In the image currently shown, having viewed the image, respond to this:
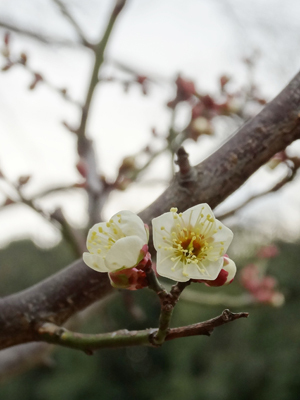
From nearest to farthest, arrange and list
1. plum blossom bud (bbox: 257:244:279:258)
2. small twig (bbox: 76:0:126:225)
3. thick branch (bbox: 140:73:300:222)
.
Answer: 1. thick branch (bbox: 140:73:300:222)
2. small twig (bbox: 76:0:126:225)
3. plum blossom bud (bbox: 257:244:279:258)

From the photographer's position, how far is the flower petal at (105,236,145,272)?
36cm

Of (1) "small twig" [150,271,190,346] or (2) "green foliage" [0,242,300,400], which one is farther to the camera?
(2) "green foliage" [0,242,300,400]

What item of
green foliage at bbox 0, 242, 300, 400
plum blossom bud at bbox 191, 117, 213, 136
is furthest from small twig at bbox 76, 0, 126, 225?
green foliage at bbox 0, 242, 300, 400

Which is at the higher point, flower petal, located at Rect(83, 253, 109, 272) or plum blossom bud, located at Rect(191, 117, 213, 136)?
flower petal, located at Rect(83, 253, 109, 272)

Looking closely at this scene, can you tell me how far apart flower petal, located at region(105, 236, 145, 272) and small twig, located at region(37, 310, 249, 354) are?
0.27ft

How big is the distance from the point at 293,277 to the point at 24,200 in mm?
5848

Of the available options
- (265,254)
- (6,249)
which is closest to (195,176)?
(265,254)

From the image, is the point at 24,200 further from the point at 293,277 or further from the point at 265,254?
the point at 293,277

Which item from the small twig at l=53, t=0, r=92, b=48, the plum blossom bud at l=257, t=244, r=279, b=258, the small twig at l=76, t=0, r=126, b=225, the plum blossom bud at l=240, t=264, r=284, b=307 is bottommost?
the plum blossom bud at l=240, t=264, r=284, b=307

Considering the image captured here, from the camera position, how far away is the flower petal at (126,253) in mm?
365

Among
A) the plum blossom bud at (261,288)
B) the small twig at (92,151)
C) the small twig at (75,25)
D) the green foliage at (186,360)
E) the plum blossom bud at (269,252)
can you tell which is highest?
the small twig at (75,25)

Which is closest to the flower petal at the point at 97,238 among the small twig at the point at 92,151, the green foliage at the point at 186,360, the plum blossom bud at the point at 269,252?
the small twig at the point at 92,151

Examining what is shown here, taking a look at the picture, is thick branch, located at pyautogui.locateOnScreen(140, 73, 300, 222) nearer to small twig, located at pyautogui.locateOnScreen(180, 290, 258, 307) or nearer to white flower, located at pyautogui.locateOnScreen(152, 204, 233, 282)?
white flower, located at pyautogui.locateOnScreen(152, 204, 233, 282)

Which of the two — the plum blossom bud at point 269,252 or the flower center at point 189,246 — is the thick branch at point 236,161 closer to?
the flower center at point 189,246
